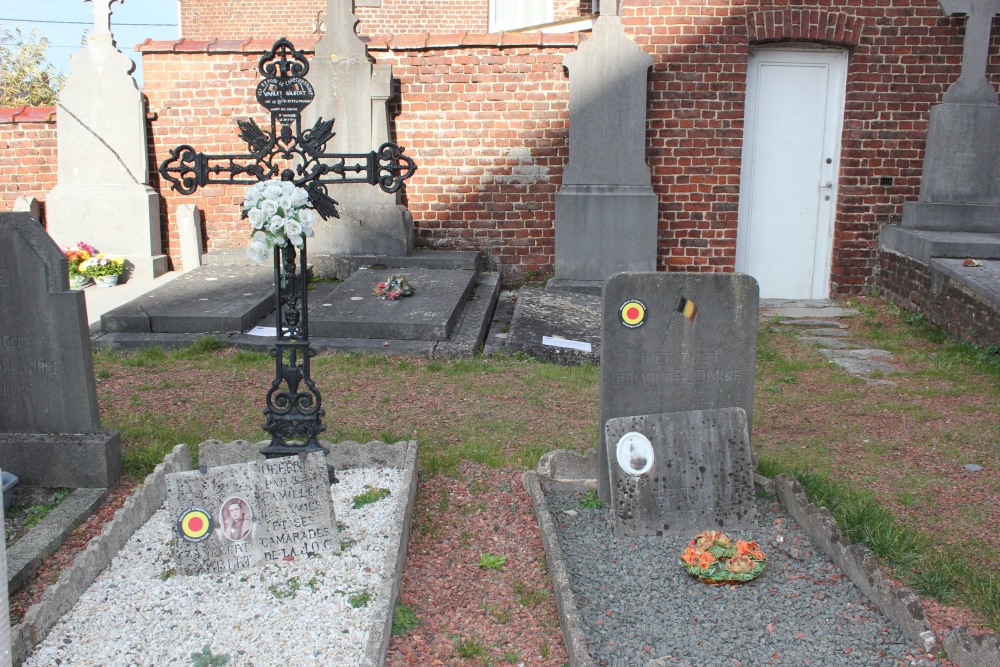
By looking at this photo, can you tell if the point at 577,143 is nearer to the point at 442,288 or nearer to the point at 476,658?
the point at 442,288

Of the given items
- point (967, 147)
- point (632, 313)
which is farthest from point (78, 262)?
point (967, 147)

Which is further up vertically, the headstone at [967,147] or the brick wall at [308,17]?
the brick wall at [308,17]

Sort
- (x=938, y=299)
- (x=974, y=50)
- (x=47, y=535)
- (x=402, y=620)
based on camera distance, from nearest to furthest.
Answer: (x=402, y=620) → (x=47, y=535) → (x=938, y=299) → (x=974, y=50)

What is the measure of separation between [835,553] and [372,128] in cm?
676

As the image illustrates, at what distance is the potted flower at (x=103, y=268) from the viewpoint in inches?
350

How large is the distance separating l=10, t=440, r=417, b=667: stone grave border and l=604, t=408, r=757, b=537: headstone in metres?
0.98

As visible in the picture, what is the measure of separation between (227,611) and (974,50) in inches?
352

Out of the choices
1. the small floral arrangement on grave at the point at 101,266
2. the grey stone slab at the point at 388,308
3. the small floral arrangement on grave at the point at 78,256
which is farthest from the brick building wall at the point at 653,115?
the grey stone slab at the point at 388,308

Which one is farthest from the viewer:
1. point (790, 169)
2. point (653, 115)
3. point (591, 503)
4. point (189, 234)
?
point (790, 169)

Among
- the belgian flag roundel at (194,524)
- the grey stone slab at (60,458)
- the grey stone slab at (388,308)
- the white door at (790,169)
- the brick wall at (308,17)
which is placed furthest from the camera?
the brick wall at (308,17)

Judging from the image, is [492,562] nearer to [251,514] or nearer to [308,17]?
[251,514]

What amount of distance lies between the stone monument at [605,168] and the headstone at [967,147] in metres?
2.96

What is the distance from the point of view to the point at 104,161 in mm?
9250

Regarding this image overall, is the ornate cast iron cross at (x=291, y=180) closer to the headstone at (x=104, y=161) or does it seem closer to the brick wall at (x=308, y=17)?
the headstone at (x=104, y=161)
